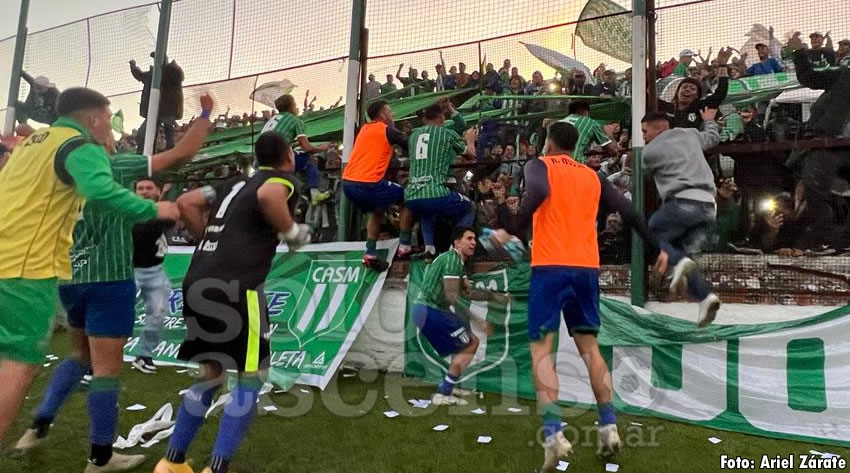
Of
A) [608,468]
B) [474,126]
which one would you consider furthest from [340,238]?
[608,468]

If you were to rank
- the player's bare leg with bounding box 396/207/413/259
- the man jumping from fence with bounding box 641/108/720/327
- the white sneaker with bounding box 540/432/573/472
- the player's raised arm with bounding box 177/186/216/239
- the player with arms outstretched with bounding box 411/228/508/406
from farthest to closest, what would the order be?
the player's bare leg with bounding box 396/207/413/259, the player with arms outstretched with bounding box 411/228/508/406, the man jumping from fence with bounding box 641/108/720/327, the player's raised arm with bounding box 177/186/216/239, the white sneaker with bounding box 540/432/573/472

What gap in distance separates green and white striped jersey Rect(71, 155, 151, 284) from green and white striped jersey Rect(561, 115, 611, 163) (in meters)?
3.96

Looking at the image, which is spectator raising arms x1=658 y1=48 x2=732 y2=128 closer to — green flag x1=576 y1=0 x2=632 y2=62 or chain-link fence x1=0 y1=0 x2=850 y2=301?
chain-link fence x1=0 y1=0 x2=850 y2=301

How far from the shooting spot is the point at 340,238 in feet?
23.8

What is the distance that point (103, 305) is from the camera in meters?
3.59

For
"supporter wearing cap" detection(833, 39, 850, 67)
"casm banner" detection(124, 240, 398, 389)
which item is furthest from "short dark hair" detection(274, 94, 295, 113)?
"supporter wearing cap" detection(833, 39, 850, 67)

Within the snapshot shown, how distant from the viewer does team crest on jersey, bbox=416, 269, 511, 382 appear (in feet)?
18.4

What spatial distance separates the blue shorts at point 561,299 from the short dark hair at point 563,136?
0.89m

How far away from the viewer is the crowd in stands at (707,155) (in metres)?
5.18

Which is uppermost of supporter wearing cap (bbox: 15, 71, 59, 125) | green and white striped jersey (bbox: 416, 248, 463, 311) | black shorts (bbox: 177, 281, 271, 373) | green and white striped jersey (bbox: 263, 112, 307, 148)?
supporter wearing cap (bbox: 15, 71, 59, 125)

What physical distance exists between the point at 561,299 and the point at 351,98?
4.68 meters

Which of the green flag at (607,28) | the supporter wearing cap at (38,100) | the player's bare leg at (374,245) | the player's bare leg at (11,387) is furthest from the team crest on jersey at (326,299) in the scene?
the supporter wearing cap at (38,100)

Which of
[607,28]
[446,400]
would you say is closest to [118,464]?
[446,400]

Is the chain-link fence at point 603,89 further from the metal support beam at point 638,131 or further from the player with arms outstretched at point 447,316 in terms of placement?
the player with arms outstretched at point 447,316
